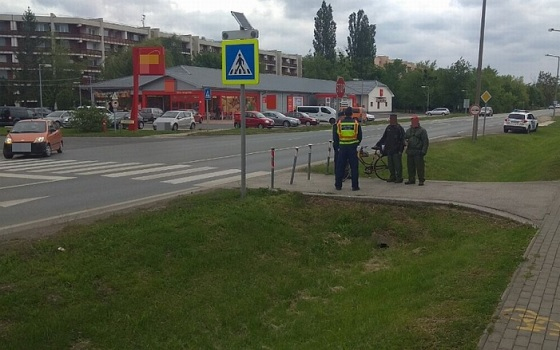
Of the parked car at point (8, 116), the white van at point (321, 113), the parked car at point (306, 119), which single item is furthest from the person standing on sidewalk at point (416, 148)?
the white van at point (321, 113)

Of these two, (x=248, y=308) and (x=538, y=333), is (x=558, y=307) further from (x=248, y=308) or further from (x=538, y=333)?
(x=248, y=308)

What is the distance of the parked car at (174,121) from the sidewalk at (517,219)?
28.4 metres

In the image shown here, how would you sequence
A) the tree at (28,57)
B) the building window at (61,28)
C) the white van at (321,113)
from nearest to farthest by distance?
the white van at (321,113) < the tree at (28,57) < the building window at (61,28)

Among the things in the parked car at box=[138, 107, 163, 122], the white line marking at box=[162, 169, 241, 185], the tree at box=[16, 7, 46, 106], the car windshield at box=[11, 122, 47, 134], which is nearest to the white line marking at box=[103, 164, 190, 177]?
the white line marking at box=[162, 169, 241, 185]

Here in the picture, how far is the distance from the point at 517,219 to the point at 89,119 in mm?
35722

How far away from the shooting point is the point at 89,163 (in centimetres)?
1983

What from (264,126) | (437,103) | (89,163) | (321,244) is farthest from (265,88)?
(321,244)

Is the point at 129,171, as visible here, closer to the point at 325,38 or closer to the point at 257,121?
the point at 257,121

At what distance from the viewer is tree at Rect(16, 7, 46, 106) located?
83812 mm

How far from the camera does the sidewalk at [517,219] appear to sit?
4.65m

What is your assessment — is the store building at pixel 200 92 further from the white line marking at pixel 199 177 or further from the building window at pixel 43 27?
the white line marking at pixel 199 177

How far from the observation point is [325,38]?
396ft

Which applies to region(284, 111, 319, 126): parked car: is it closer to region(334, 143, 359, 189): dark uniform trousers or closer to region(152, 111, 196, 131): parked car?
region(152, 111, 196, 131): parked car

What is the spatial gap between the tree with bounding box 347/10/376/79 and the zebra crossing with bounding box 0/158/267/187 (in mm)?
107570
